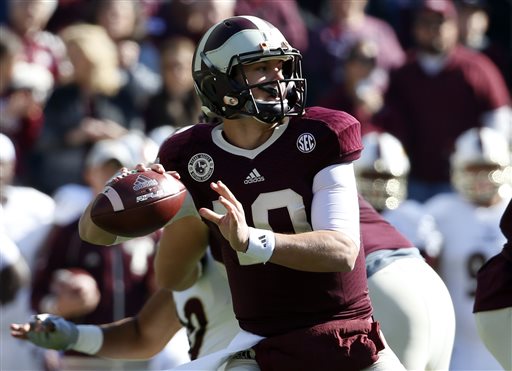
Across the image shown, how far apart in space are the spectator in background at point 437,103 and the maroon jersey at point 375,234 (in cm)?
397

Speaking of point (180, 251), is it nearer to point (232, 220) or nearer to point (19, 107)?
point (232, 220)

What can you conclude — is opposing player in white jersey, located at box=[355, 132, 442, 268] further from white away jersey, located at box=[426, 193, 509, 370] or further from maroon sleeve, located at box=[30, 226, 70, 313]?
maroon sleeve, located at box=[30, 226, 70, 313]

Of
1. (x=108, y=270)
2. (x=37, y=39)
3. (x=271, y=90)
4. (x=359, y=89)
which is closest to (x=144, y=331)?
(x=271, y=90)

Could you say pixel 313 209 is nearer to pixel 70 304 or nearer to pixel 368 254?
pixel 368 254

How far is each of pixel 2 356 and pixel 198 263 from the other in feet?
8.37

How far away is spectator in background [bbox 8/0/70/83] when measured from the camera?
27.8 ft

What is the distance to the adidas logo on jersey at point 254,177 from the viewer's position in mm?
3822

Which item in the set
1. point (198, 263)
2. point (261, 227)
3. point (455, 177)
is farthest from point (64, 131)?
point (261, 227)

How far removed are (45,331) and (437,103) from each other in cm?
488

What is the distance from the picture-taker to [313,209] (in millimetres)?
3779

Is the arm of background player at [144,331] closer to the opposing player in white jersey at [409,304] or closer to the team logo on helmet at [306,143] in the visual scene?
the opposing player in white jersey at [409,304]

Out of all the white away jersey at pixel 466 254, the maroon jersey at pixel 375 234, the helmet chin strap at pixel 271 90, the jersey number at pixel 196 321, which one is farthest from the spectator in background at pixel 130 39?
the helmet chin strap at pixel 271 90

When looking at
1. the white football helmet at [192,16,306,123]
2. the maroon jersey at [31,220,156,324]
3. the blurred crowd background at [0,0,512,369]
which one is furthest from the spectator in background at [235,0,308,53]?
the white football helmet at [192,16,306,123]

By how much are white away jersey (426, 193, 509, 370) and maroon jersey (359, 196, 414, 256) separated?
7.80ft
